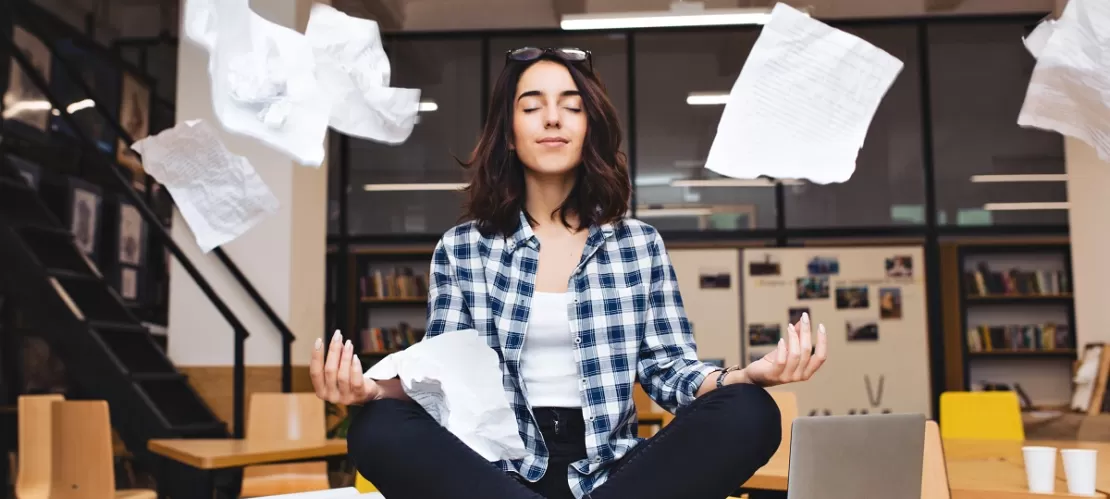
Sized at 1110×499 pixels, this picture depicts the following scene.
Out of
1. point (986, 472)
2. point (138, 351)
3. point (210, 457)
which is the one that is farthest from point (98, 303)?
point (986, 472)

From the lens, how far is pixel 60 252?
5711 mm

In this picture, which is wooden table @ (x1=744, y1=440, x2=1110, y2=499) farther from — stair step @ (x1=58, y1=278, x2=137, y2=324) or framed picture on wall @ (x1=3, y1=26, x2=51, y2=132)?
framed picture on wall @ (x1=3, y1=26, x2=51, y2=132)

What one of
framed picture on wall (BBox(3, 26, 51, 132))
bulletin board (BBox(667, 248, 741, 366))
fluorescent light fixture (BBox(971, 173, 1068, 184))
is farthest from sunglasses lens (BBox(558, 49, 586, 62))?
fluorescent light fixture (BBox(971, 173, 1068, 184))

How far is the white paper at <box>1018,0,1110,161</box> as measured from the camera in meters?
1.29

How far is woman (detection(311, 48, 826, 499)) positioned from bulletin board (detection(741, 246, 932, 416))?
5.50 m

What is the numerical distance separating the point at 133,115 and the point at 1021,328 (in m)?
7.13

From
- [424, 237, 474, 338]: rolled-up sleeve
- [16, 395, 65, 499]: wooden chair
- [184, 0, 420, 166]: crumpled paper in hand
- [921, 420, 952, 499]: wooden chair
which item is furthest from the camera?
[16, 395, 65, 499]: wooden chair

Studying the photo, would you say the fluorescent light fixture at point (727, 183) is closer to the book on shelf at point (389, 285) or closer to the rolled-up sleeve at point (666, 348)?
the book on shelf at point (389, 285)

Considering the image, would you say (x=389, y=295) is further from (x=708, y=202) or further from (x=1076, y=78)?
(x=1076, y=78)

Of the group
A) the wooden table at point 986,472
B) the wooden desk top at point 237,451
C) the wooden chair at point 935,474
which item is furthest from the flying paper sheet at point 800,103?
the wooden desk top at point 237,451

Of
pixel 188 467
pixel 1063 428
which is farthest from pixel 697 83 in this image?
pixel 188 467

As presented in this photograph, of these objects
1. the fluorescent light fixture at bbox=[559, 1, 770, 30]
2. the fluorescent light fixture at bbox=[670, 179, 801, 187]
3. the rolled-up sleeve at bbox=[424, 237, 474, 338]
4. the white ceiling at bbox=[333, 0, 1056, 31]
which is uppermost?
the white ceiling at bbox=[333, 0, 1056, 31]

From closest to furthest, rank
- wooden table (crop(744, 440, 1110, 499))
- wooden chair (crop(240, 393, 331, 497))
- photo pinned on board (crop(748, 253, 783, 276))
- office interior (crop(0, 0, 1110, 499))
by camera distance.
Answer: wooden table (crop(744, 440, 1110, 499)) → wooden chair (crop(240, 393, 331, 497)) → office interior (crop(0, 0, 1110, 499)) → photo pinned on board (crop(748, 253, 783, 276))

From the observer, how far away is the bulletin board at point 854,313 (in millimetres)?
7148
